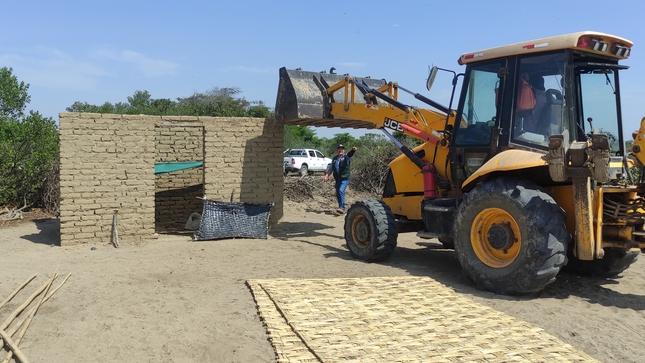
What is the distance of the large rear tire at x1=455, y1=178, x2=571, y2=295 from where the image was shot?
5668 millimetres

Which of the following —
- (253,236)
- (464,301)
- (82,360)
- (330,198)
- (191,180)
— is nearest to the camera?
(82,360)

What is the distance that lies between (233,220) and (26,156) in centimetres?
661

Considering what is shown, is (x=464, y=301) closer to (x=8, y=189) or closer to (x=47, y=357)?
(x=47, y=357)

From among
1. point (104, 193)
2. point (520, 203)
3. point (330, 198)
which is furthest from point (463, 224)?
point (330, 198)

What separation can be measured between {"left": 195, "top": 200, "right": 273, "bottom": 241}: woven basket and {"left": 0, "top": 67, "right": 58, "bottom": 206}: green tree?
5.71 metres

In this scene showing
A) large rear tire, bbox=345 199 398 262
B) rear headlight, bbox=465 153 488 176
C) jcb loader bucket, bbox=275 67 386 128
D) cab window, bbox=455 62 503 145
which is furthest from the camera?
jcb loader bucket, bbox=275 67 386 128

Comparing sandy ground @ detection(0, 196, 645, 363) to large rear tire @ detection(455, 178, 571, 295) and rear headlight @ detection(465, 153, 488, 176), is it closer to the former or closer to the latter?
large rear tire @ detection(455, 178, 571, 295)

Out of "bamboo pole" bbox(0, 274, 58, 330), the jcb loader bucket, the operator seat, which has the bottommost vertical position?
"bamboo pole" bbox(0, 274, 58, 330)

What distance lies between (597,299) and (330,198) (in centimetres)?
1092

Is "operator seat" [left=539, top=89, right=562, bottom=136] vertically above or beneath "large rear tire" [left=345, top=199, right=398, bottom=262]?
above

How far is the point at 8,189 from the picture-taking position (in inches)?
500

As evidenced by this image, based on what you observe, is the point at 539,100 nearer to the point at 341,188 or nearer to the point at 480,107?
the point at 480,107

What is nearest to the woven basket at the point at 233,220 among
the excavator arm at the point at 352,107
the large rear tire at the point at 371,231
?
the excavator arm at the point at 352,107

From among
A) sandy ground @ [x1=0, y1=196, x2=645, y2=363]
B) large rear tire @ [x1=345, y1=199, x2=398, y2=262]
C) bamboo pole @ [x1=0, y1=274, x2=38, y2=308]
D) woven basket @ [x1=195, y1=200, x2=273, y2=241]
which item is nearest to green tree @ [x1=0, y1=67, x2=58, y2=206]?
sandy ground @ [x1=0, y1=196, x2=645, y2=363]
